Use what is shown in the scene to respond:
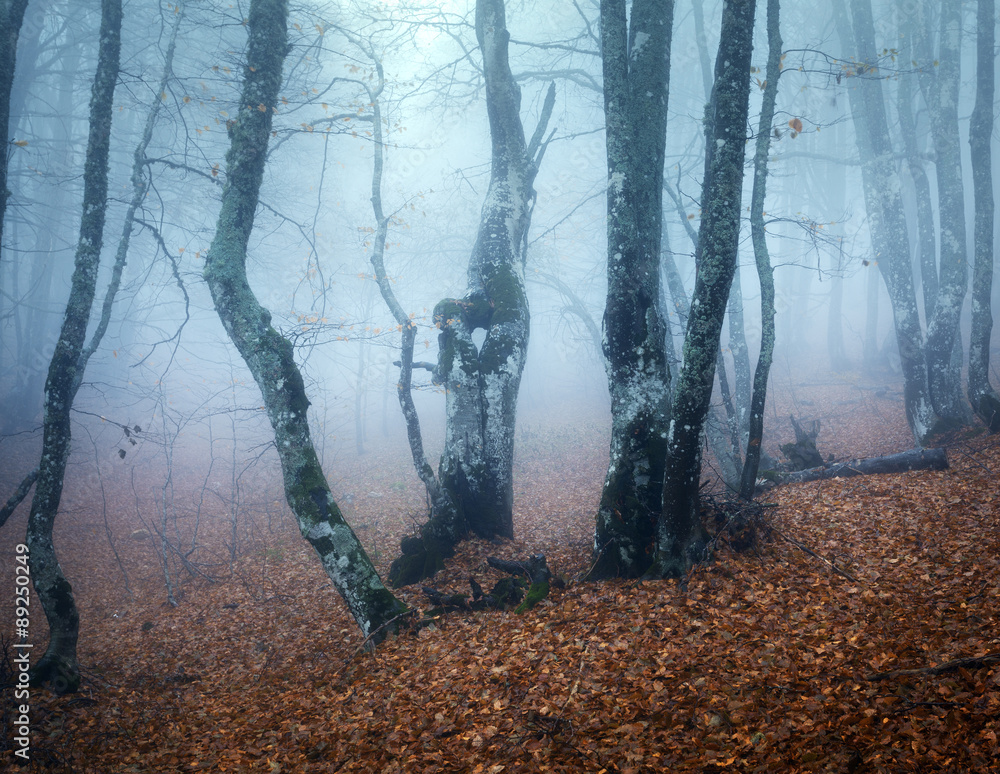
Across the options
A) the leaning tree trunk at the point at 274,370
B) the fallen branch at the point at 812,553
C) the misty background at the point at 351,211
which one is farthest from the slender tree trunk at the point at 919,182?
the leaning tree trunk at the point at 274,370

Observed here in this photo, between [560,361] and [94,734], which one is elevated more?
[560,361]

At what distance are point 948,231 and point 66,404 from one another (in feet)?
49.1

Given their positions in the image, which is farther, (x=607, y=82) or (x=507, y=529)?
(x=507, y=529)

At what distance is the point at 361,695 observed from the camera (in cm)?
432

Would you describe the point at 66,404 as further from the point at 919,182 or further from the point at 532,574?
the point at 919,182

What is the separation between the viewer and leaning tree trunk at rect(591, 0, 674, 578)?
17.9ft

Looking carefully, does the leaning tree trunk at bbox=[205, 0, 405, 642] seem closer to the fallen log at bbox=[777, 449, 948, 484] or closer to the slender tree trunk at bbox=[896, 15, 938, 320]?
the fallen log at bbox=[777, 449, 948, 484]

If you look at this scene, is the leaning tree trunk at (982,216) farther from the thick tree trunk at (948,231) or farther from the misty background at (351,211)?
the misty background at (351,211)

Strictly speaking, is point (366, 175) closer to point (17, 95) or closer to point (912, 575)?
point (17, 95)

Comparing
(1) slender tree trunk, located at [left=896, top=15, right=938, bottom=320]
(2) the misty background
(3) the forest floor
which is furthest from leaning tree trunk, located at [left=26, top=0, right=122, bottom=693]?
(1) slender tree trunk, located at [left=896, top=15, right=938, bottom=320]

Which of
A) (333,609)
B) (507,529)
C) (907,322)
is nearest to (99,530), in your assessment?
(333,609)

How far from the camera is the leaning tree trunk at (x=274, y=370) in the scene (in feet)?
16.8

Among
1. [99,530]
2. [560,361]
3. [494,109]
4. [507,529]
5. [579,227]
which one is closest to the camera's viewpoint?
[507,529]

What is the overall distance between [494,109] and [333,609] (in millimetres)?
8001
